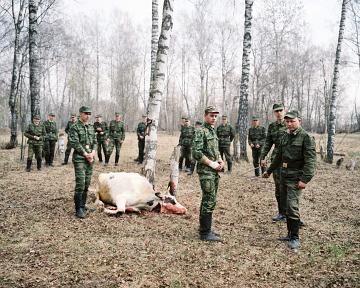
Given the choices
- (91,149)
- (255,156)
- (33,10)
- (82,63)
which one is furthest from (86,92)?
(91,149)

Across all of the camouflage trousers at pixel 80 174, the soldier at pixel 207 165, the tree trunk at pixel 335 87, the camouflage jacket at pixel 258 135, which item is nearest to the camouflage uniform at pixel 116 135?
the camouflage jacket at pixel 258 135

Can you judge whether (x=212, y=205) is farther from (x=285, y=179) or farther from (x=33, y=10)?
(x=33, y=10)

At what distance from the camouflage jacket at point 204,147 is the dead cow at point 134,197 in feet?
5.78

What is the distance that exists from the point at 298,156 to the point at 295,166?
0.58 ft

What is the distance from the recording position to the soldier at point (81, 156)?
6.41 meters

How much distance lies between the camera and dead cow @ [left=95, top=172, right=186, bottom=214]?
6.70 m

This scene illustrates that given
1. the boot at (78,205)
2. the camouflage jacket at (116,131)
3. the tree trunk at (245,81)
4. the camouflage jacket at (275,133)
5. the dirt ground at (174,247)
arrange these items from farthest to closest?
the tree trunk at (245,81) → the camouflage jacket at (116,131) → the camouflage jacket at (275,133) → the boot at (78,205) → the dirt ground at (174,247)

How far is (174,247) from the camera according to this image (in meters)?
5.11

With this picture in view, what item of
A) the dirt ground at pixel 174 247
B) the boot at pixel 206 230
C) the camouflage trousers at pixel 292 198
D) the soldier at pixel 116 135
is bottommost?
the dirt ground at pixel 174 247

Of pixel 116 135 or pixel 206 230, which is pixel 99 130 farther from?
pixel 206 230

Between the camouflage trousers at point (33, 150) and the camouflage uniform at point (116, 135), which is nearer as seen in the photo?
the camouflage trousers at point (33, 150)

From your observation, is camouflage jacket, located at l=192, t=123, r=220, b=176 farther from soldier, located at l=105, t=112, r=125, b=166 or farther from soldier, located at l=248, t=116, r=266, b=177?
soldier, located at l=105, t=112, r=125, b=166

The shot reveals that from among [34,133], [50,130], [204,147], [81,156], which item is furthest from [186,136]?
[204,147]

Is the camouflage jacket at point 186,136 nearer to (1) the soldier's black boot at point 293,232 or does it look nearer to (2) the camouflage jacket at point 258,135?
(2) the camouflage jacket at point 258,135
